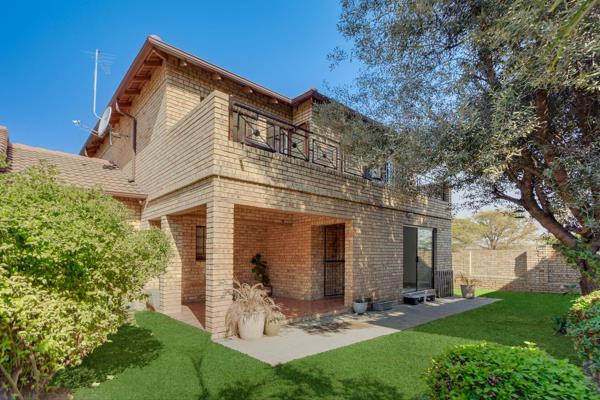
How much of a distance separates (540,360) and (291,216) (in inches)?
382

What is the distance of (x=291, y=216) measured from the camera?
11773 mm

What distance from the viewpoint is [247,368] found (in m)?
5.05

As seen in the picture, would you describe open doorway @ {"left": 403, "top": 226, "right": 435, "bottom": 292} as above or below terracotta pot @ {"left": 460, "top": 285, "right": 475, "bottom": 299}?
above

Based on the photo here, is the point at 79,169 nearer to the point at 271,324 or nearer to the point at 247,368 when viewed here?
the point at 271,324

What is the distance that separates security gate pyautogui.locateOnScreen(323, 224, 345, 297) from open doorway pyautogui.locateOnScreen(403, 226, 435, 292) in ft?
9.05

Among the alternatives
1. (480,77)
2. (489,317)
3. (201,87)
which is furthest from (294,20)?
(489,317)

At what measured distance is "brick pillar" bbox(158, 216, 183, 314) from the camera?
9016 mm

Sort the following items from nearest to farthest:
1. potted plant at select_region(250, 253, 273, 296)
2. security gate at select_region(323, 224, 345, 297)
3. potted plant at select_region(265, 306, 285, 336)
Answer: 1. potted plant at select_region(265, 306, 285, 336)
2. security gate at select_region(323, 224, 345, 297)
3. potted plant at select_region(250, 253, 273, 296)

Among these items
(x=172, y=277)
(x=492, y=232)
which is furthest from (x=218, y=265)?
(x=492, y=232)

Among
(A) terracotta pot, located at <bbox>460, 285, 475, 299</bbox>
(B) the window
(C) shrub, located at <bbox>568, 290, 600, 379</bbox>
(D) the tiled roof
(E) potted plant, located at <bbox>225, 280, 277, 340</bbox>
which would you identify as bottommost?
(A) terracotta pot, located at <bbox>460, 285, 475, 299</bbox>

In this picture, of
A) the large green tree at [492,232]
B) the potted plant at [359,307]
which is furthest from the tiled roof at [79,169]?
the large green tree at [492,232]

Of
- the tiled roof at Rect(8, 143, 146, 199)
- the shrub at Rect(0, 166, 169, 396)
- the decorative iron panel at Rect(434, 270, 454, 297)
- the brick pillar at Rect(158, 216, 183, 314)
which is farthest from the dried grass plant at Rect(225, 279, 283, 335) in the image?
the decorative iron panel at Rect(434, 270, 454, 297)

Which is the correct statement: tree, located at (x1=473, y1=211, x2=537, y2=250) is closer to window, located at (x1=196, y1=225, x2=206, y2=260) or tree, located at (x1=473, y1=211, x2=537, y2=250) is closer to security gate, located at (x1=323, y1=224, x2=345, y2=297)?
security gate, located at (x1=323, y1=224, x2=345, y2=297)

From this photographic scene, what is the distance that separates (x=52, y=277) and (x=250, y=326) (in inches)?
157
